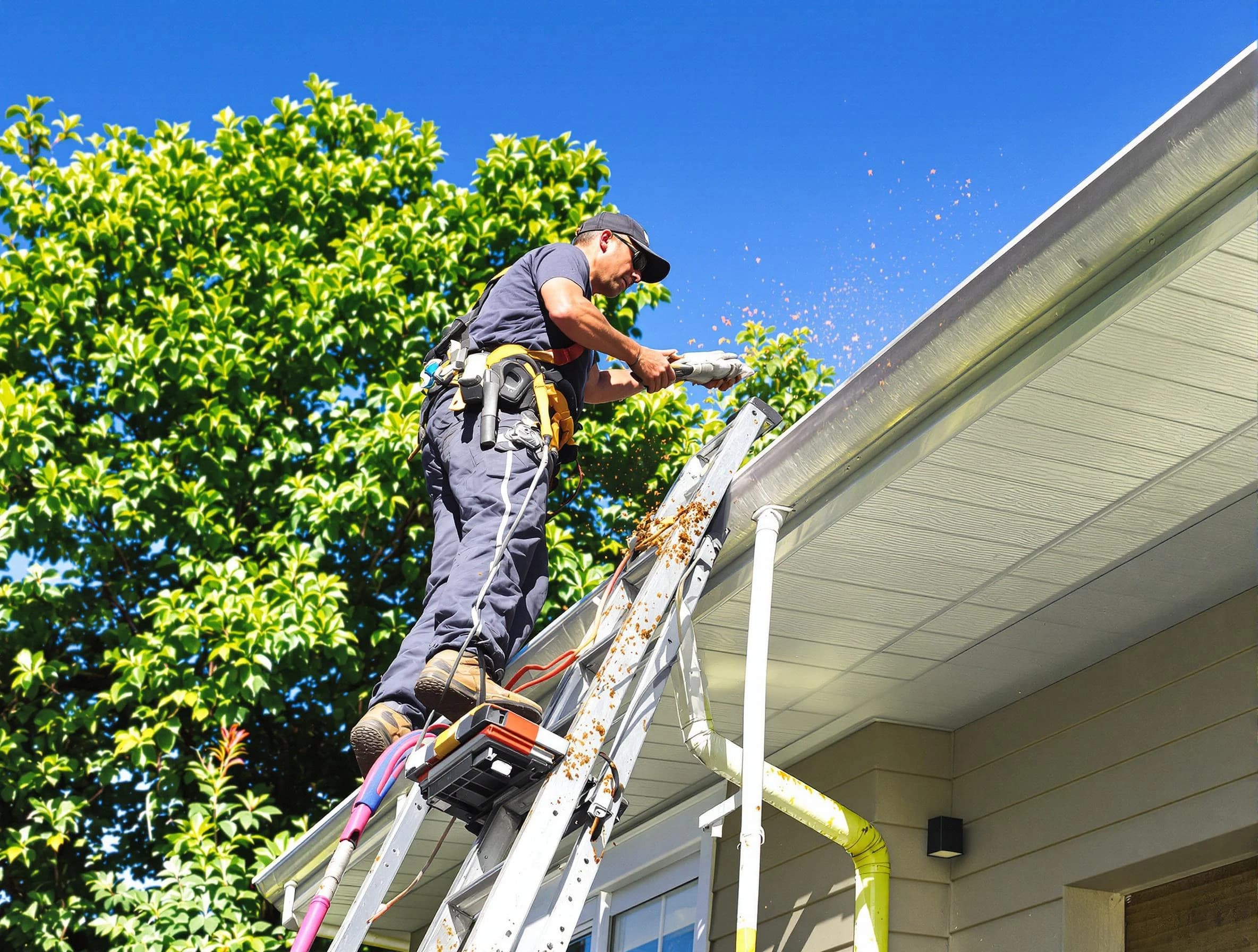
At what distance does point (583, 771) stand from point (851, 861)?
2.20m

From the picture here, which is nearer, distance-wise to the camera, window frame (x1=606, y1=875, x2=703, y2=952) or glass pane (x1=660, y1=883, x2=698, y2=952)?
Result: window frame (x1=606, y1=875, x2=703, y2=952)

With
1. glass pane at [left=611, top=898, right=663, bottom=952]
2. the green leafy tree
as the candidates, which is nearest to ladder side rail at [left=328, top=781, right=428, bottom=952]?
glass pane at [left=611, top=898, right=663, bottom=952]

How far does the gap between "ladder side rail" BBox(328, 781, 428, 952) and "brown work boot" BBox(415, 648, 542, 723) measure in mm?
385

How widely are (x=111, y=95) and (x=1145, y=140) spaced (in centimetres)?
1313

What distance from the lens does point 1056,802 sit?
434 centimetres

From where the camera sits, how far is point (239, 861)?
8.82 metres

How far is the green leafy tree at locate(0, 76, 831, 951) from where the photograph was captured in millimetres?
9438

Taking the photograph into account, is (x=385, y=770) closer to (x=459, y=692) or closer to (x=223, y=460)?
(x=459, y=692)

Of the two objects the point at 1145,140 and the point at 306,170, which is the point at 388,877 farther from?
the point at 306,170

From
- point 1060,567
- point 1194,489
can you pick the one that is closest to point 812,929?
point 1060,567

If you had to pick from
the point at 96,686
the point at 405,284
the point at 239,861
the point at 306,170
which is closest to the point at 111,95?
the point at 306,170

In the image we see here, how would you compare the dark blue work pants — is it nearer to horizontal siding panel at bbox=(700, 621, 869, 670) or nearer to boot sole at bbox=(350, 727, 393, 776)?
boot sole at bbox=(350, 727, 393, 776)

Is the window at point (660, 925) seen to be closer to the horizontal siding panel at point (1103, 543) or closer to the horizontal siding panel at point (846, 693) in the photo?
the horizontal siding panel at point (846, 693)

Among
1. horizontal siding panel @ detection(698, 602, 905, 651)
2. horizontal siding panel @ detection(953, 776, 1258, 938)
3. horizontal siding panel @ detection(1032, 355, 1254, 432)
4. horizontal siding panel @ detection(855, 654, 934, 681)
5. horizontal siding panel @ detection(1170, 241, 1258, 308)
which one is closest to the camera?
horizontal siding panel @ detection(1170, 241, 1258, 308)
